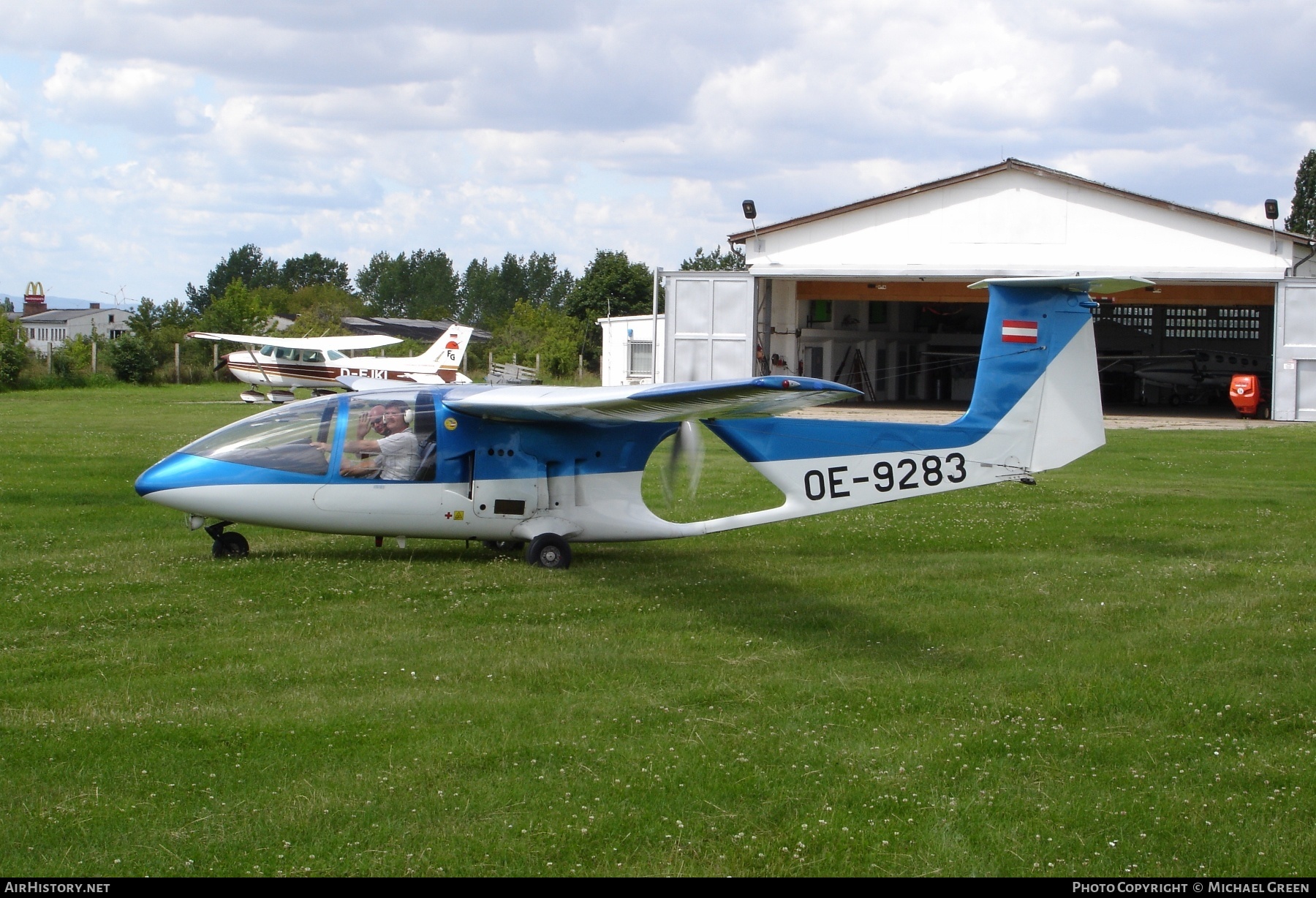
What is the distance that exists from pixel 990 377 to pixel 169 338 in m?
47.9

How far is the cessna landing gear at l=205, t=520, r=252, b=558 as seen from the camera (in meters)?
11.8

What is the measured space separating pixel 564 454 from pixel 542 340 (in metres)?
69.8

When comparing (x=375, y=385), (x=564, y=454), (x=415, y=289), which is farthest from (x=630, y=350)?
(x=415, y=289)

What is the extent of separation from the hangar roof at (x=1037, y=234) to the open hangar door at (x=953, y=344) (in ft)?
9.90

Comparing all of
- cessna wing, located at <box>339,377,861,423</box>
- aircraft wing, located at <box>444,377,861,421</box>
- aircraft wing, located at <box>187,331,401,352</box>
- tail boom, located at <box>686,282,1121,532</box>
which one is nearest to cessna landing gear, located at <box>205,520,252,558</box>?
cessna wing, located at <box>339,377,861,423</box>

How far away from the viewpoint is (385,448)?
11.7 meters

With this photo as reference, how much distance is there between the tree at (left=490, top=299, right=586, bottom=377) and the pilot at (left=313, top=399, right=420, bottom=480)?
53496 mm

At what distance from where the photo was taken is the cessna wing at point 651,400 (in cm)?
836

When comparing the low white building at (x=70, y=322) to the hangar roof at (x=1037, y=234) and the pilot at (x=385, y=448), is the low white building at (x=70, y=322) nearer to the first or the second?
the hangar roof at (x=1037, y=234)

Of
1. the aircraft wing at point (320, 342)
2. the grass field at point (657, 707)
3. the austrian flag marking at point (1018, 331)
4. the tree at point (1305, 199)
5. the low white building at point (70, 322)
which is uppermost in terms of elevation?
the tree at point (1305, 199)

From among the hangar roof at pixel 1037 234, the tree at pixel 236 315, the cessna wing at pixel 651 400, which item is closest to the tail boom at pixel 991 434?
the cessna wing at pixel 651 400

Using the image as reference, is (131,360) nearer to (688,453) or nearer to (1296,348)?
(1296,348)

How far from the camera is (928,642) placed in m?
9.06
